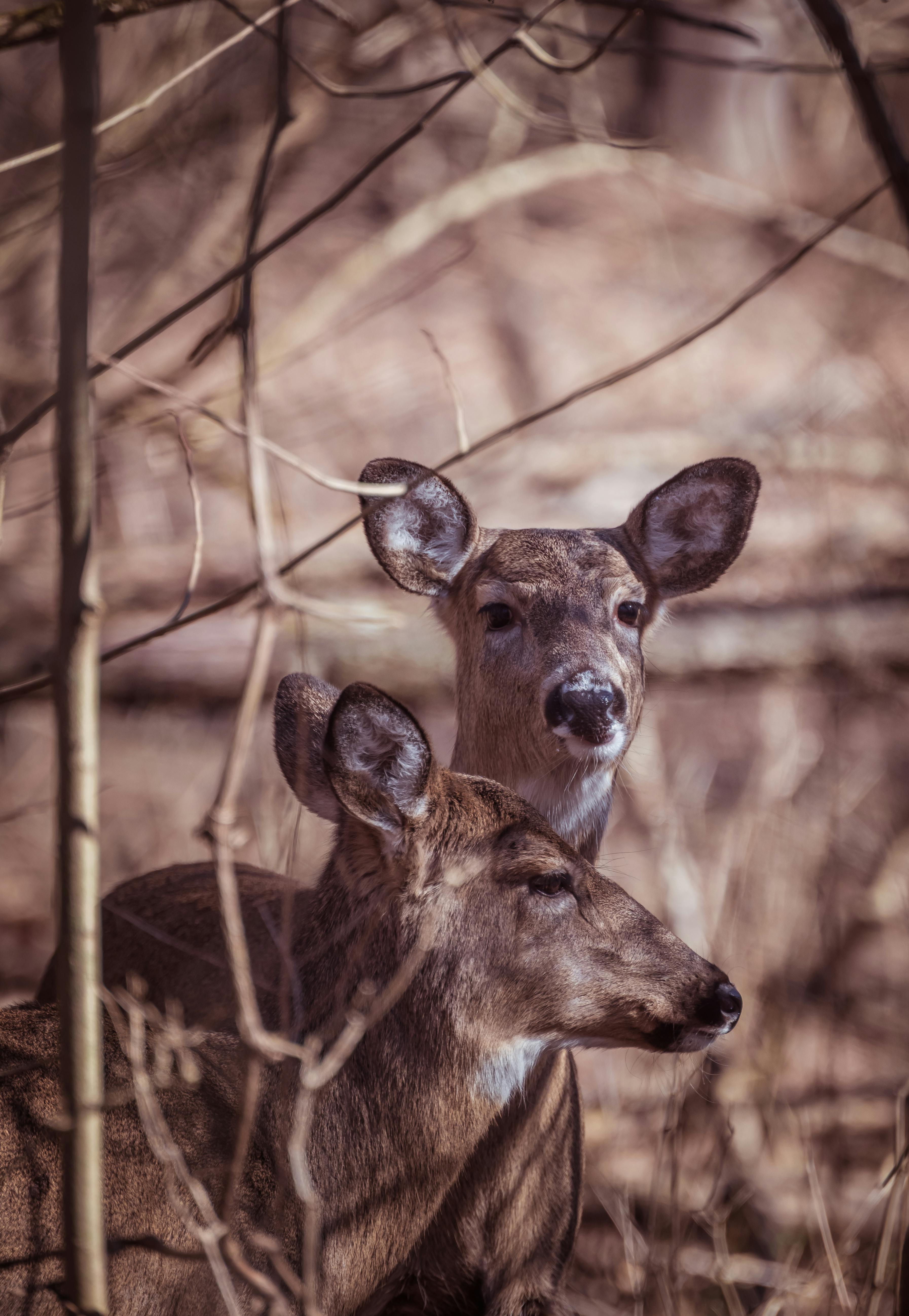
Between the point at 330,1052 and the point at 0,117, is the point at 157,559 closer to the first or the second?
the point at 0,117

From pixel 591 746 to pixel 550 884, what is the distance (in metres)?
0.53

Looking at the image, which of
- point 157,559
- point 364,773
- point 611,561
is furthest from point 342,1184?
point 157,559

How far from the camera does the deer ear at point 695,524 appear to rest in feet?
15.3

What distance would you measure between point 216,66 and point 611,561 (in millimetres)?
5004

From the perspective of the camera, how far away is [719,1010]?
11.1 ft

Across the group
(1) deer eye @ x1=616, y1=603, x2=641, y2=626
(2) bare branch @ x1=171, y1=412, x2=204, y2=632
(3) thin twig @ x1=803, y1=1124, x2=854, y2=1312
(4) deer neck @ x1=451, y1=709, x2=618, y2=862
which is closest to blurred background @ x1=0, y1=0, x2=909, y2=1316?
(3) thin twig @ x1=803, y1=1124, x2=854, y2=1312

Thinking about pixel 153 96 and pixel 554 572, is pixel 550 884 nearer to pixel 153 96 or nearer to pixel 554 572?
pixel 554 572

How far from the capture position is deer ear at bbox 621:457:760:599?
4.66m

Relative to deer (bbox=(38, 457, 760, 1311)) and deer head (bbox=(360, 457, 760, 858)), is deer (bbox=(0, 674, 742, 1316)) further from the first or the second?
deer head (bbox=(360, 457, 760, 858))

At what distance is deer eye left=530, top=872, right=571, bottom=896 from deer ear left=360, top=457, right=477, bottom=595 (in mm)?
1384

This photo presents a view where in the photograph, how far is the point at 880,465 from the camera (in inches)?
373

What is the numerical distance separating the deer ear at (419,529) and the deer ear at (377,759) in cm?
122

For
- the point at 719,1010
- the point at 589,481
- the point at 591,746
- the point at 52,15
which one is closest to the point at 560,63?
the point at 52,15

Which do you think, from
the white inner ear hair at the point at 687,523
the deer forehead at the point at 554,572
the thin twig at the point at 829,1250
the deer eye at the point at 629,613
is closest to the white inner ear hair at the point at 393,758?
the deer forehead at the point at 554,572
